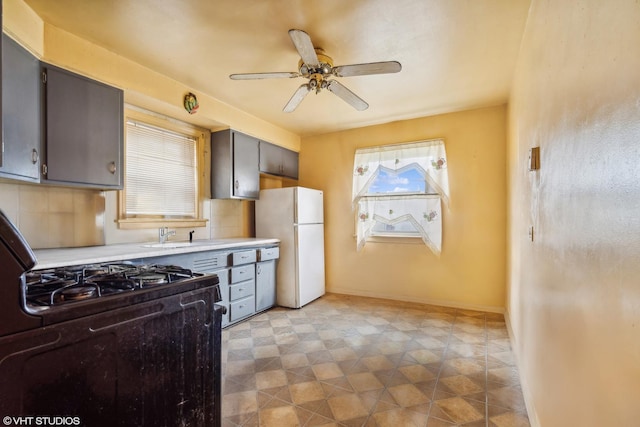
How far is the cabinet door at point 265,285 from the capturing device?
3.48 meters

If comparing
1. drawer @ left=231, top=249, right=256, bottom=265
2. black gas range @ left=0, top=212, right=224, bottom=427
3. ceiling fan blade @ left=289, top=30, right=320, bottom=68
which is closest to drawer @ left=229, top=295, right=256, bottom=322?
drawer @ left=231, top=249, right=256, bottom=265

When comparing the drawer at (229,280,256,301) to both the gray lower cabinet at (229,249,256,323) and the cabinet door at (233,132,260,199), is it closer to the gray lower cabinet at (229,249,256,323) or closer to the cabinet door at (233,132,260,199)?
the gray lower cabinet at (229,249,256,323)

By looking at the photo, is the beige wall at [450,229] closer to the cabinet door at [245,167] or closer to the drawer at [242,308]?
the cabinet door at [245,167]

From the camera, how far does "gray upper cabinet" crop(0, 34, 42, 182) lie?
1.74m

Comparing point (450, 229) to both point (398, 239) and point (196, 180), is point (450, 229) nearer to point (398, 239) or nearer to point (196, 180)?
point (398, 239)

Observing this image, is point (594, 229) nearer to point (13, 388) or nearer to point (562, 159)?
point (562, 159)

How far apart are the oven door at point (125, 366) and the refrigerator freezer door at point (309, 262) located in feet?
7.97

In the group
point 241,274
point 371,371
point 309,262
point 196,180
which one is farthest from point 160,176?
point 371,371

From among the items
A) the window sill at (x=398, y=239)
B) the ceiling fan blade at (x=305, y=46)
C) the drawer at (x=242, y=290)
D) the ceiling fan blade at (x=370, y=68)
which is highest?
the ceiling fan blade at (x=305, y=46)

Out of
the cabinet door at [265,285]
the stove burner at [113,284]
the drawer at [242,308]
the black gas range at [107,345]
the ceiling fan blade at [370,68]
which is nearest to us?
the black gas range at [107,345]

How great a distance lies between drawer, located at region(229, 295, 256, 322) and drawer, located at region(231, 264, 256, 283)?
0.76ft

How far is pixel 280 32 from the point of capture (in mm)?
2119

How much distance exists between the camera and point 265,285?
3588 millimetres

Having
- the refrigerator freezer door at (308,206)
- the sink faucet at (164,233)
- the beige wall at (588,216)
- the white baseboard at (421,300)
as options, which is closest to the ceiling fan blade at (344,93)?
the beige wall at (588,216)
